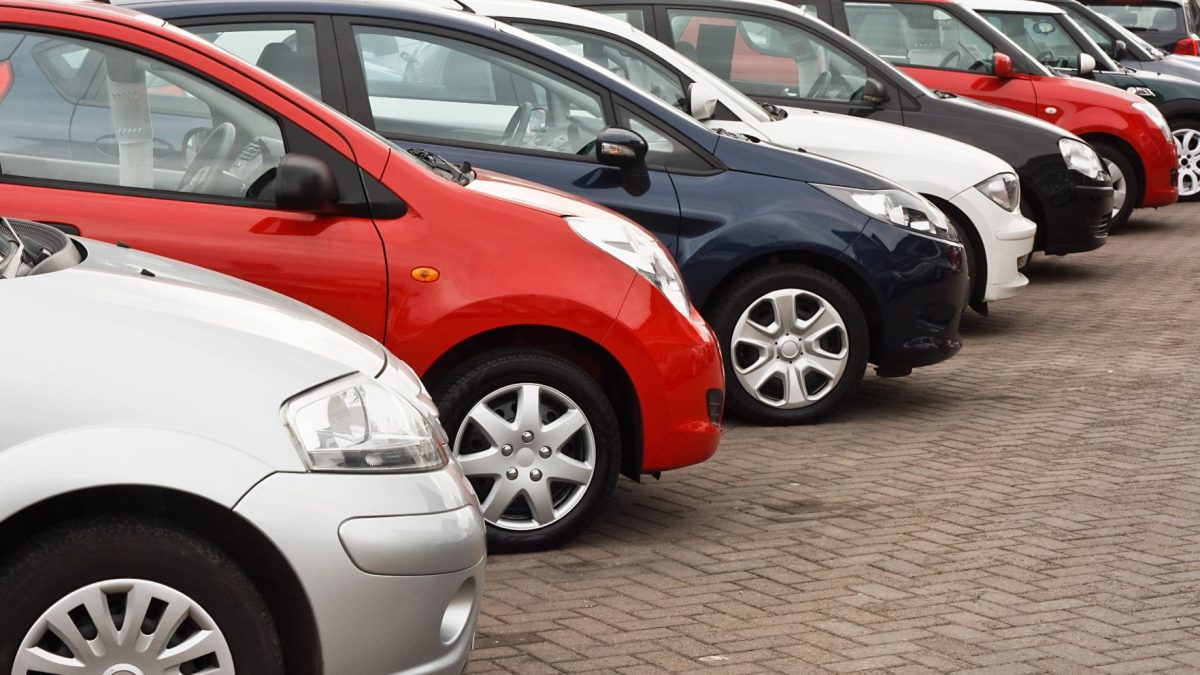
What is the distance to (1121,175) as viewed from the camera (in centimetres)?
1381

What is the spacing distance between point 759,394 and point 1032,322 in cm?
344

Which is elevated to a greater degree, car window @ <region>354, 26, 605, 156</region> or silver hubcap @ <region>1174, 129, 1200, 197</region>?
car window @ <region>354, 26, 605, 156</region>

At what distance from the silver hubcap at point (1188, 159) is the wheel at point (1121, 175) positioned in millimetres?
2437

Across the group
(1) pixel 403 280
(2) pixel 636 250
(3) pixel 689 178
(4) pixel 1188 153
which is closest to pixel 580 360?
(2) pixel 636 250

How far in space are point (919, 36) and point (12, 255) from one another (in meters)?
9.90

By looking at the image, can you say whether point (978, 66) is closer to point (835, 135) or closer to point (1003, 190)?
point (1003, 190)

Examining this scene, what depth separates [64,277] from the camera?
3.58 m

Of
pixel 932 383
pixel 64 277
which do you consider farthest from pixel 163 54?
pixel 932 383

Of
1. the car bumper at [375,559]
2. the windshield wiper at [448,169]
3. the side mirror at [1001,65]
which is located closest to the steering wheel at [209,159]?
the windshield wiper at [448,169]

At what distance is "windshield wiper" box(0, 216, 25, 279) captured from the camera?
354 centimetres

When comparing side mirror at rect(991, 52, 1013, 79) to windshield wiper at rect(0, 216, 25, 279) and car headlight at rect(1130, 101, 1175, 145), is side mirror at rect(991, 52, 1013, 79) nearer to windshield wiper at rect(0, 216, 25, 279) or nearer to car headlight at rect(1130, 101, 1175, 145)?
car headlight at rect(1130, 101, 1175, 145)

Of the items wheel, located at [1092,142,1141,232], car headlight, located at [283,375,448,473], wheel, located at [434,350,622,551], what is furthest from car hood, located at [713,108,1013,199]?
car headlight, located at [283,375,448,473]

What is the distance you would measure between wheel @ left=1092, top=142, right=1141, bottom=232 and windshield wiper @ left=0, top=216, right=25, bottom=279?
1086 centimetres

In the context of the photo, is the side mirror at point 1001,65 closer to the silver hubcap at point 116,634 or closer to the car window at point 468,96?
the car window at point 468,96
